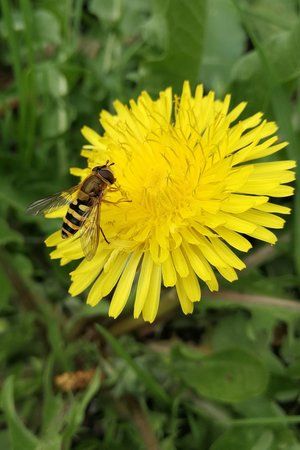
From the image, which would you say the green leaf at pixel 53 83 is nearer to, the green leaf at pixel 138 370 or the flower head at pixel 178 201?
the flower head at pixel 178 201

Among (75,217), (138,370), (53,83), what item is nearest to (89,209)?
(75,217)

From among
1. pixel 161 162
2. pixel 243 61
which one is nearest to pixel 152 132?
pixel 161 162

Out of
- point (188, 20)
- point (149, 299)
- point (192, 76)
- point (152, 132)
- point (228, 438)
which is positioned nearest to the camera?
point (149, 299)

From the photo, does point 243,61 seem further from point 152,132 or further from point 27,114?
point 27,114

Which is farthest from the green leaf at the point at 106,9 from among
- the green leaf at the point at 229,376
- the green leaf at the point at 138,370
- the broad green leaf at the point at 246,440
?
the broad green leaf at the point at 246,440

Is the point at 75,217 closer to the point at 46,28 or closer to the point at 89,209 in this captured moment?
the point at 89,209
